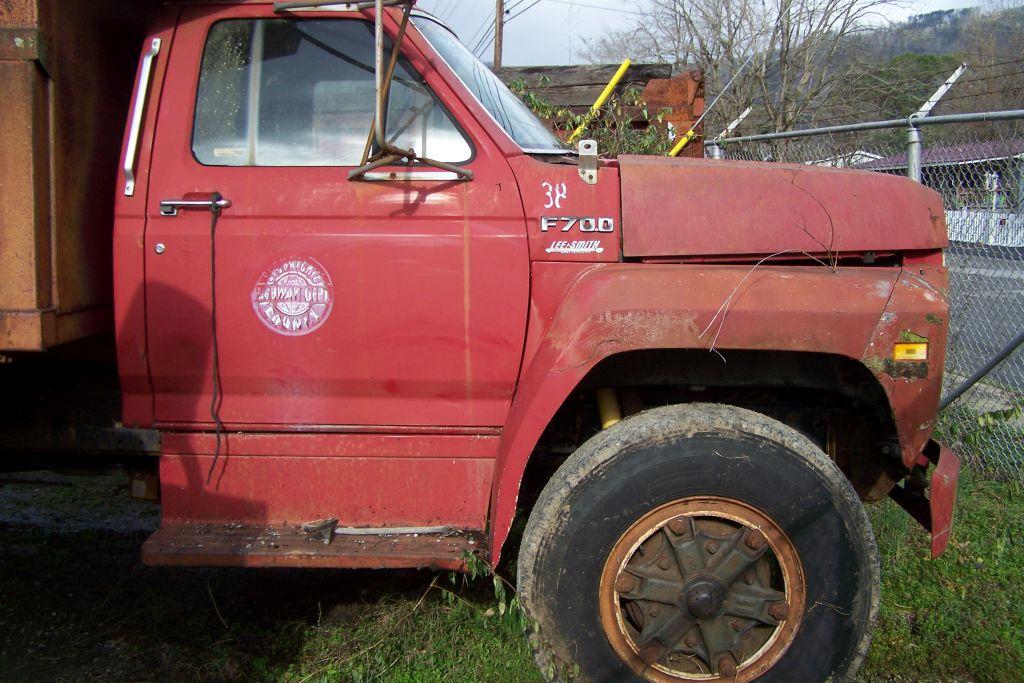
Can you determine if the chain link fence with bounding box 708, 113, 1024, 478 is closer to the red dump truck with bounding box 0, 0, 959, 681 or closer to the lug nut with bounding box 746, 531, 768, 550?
the red dump truck with bounding box 0, 0, 959, 681

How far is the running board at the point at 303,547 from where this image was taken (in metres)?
2.75

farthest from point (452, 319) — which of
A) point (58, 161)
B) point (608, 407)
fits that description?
point (58, 161)

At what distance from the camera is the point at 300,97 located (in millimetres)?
2873

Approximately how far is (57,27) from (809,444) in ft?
9.25

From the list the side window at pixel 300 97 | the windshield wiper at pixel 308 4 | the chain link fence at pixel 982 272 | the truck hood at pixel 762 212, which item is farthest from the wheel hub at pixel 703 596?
the chain link fence at pixel 982 272

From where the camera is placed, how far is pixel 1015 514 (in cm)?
432

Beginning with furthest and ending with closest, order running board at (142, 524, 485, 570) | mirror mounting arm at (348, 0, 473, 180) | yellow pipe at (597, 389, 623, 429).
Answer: yellow pipe at (597, 389, 623, 429) < running board at (142, 524, 485, 570) < mirror mounting arm at (348, 0, 473, 180)

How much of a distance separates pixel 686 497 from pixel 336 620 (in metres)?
1.65

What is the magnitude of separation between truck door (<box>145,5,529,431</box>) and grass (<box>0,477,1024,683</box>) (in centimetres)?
93

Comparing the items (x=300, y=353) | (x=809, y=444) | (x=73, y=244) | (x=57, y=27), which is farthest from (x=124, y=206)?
(x=809, y=444)

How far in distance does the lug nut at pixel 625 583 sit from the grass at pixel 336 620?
0.53 m

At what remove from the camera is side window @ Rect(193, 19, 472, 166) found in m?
2.85

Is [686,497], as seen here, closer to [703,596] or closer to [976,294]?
[703,596]

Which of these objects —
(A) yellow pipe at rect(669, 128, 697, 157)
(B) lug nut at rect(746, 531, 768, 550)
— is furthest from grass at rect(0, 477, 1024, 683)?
(A) yellow pipe at rect(669, 128, 697, 157)
